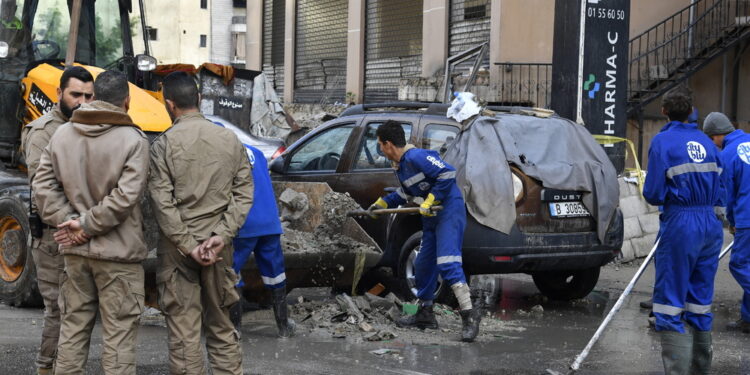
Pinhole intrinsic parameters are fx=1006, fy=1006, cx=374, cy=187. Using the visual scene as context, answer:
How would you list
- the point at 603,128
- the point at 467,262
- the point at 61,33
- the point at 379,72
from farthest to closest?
the point at 379,72, the point at 603,128, the point at 61,33, the point at 467,262

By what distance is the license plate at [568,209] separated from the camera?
8.70 meters

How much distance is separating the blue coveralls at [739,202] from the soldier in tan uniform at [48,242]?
5.31 m

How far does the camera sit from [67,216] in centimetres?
512

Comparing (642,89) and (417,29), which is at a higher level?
(417,29)

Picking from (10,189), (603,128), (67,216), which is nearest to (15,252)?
(10,189)

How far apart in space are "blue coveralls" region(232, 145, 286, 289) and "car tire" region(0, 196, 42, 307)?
217 centimetres

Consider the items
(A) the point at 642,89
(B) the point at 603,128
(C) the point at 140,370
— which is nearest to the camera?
(C) the point at 140,370

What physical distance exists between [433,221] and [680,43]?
10.8 metres

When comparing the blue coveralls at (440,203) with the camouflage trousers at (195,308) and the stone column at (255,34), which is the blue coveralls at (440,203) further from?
the stone column at (255,34)

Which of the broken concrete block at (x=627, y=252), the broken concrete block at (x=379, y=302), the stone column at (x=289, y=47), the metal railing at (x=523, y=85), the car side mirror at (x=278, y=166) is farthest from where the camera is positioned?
the stone column at (x=289, y=47)

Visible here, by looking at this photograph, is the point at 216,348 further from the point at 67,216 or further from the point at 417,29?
the point at 417,29

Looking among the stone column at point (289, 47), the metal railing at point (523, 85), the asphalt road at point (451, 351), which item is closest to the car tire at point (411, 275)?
the asphalt road at point (451, 351)

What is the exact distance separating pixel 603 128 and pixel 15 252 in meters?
7.39

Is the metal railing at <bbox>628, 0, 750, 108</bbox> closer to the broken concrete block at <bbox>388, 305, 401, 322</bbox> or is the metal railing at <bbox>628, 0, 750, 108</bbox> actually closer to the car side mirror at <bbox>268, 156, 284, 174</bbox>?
the car side mirror at <bbox>268, 156, 284, 174</bbox>
